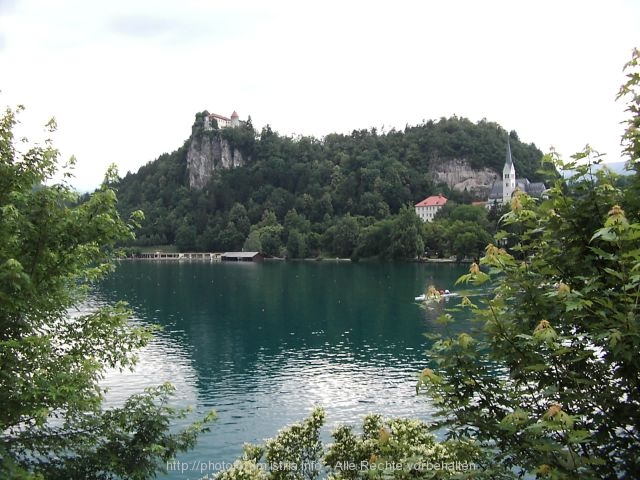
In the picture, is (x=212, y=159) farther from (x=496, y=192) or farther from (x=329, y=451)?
(x=329, y=451)

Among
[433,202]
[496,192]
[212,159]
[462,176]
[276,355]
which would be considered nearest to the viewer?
[276,355]

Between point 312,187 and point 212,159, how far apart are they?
47319mm

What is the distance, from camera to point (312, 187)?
169500 mm

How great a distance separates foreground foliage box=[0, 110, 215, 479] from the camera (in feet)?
23.2

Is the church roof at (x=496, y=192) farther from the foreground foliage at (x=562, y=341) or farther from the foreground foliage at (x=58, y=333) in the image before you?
the foreground foliage at (x=562, y=341)

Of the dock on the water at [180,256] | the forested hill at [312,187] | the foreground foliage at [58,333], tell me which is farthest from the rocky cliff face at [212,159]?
the foreground foliage at [58,333]

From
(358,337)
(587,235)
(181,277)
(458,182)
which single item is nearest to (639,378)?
(587,235)

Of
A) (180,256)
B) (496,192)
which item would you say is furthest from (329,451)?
(180,256)

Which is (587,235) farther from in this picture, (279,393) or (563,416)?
(279,393)

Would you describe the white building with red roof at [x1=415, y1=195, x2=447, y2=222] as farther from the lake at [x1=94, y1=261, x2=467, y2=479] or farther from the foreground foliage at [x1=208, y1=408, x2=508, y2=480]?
the foreground foliage at [x1=208, y1=408, x2=508, y2=480]

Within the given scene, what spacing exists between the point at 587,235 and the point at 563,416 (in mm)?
2102

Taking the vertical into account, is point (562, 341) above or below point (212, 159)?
below

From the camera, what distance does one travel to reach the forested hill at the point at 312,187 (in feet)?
475

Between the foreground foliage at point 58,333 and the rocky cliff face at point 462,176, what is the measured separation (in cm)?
15547
